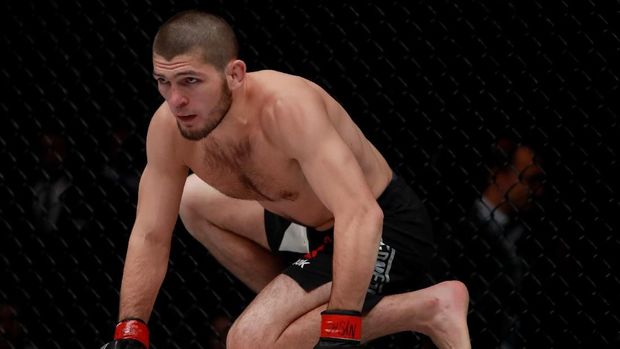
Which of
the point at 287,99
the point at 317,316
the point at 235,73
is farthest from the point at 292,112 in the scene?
the point at 317,316

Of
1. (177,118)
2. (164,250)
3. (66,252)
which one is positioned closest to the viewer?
(177,118)

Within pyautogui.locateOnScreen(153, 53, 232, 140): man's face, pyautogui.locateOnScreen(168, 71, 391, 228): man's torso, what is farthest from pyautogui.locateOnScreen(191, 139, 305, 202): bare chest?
pyautogui.locateOnScreen(153, 53, 232, 140): man's face

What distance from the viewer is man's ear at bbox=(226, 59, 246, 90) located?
2256mm

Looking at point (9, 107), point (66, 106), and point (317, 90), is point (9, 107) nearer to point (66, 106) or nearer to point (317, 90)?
point (66, 106)

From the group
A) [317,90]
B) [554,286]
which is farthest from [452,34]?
[317,90]

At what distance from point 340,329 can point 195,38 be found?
58cm

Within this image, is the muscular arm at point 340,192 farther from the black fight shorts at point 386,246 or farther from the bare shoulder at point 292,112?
the black fight shorts at point 386,246

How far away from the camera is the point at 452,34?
315 centimetres

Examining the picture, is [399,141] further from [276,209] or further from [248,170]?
[248,170]

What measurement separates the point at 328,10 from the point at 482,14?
40 centimetres

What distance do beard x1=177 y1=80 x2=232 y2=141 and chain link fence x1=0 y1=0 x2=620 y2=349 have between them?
937 millimetres

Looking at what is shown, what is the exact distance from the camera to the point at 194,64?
86.9 inches

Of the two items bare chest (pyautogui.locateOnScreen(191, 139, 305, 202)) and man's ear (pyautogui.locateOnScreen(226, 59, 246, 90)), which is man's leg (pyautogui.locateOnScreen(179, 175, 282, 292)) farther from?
man's ear (pyautogui.locateOnScreen(226, 59, 246, 90))

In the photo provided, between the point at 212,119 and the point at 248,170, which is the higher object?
the point at 212,119
